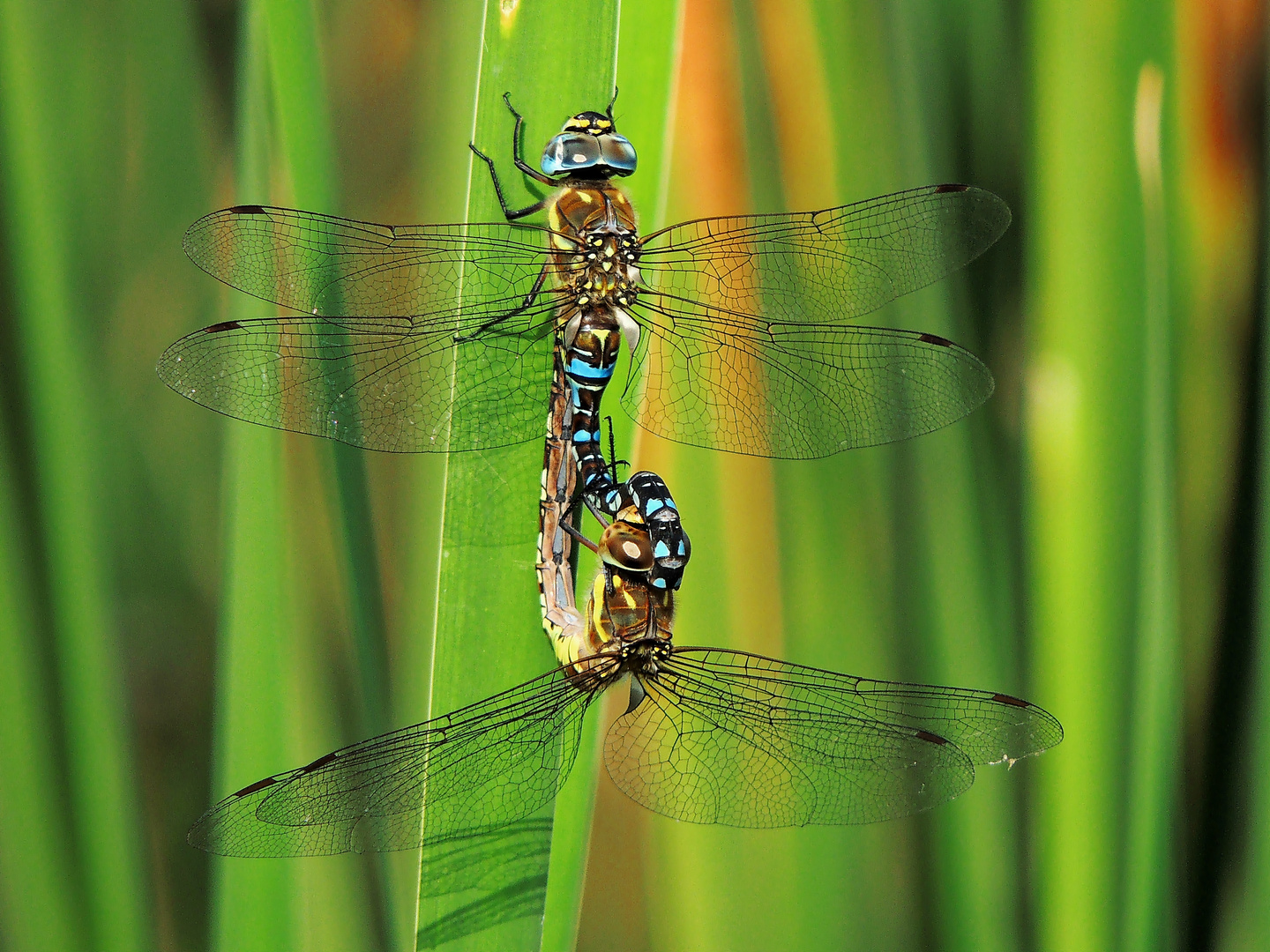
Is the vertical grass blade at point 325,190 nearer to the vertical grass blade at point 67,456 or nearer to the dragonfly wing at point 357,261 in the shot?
the dragonfly wing at point 357,261

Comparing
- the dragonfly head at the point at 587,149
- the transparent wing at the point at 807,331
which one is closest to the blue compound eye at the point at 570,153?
the dragonfly head at the point at 587,149

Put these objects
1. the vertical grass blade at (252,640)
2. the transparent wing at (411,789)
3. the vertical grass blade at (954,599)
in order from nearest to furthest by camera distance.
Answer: the transparent wing at (411,789), the vertical grass blade at (252,640), the vertical grass blade at (954,599)

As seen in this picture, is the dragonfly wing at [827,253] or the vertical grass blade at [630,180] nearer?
the vertical grass blade at [630,180]

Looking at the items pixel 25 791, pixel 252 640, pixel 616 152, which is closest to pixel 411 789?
pixel 252 640

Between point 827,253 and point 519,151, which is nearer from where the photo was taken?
point 519,151

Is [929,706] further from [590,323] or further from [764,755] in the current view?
[590,323]

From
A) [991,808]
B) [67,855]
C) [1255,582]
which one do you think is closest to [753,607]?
[991,808]
